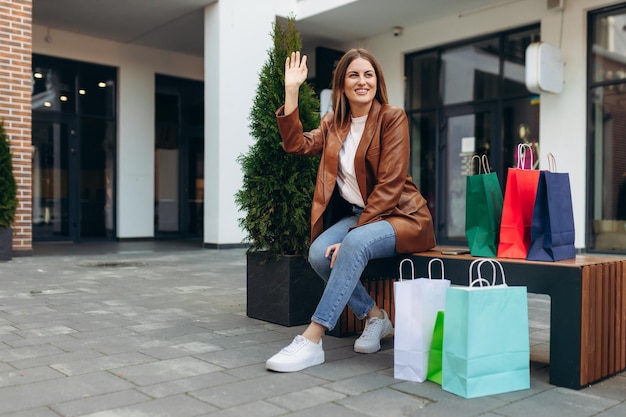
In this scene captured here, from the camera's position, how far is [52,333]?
3.66 meters

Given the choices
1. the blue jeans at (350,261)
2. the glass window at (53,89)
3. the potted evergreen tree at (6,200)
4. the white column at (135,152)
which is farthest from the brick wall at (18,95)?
the blue jeans at (350,261)

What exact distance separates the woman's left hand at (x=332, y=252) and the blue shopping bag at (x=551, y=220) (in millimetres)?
938

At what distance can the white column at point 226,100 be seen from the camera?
10164 mm

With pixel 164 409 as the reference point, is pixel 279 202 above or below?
above

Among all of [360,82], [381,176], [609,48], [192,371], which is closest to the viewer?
[192,371]

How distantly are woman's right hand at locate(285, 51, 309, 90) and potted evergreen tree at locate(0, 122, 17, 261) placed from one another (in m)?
5.90

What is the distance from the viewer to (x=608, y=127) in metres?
8.92

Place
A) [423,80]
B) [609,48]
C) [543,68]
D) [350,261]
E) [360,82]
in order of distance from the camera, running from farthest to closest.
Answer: [423,80] < [609,48] < [543,68] < [360,82] < [350,261]

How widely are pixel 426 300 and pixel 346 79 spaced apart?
133cm

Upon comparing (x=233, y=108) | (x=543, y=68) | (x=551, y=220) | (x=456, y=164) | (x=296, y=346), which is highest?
(x=543, y=68)

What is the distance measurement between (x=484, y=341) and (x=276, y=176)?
1961 mm

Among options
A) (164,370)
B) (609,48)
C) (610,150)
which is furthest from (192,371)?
(609,48)

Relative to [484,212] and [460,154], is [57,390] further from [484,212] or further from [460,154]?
[460,154]

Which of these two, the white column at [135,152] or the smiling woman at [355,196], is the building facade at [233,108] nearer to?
the white column at [135,152]
